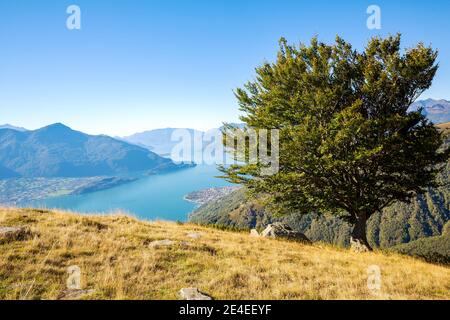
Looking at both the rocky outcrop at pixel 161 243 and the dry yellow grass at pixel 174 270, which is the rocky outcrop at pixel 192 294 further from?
the rocky outcrop at pixel 161 243

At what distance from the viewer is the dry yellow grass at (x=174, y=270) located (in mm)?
9078

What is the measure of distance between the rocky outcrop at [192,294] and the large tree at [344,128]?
11.2m

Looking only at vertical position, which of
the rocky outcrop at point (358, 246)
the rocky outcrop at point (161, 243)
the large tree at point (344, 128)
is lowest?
the rocky outcrop at point (358, 246)

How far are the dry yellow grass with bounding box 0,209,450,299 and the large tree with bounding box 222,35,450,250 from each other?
5.68 metres

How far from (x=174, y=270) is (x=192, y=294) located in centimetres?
251

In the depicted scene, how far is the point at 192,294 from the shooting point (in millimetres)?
8750

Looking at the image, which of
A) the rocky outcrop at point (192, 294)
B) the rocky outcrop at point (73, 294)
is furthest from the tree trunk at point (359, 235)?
the rocky outcrop at point (73, 294)

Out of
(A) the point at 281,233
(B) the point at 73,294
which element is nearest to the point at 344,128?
(A) the point at 281,233

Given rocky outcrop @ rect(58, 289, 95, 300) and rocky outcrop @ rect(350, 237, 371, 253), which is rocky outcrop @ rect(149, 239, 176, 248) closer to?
rocky outcrop @ rect(58, 289, 95, 300)

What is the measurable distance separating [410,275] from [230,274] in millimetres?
8055

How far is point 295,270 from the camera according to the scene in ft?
40.2

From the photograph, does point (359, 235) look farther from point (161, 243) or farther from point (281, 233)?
point (161, 243)

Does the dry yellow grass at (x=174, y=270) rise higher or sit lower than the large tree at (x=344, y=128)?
lower

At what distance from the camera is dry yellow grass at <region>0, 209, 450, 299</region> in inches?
357
